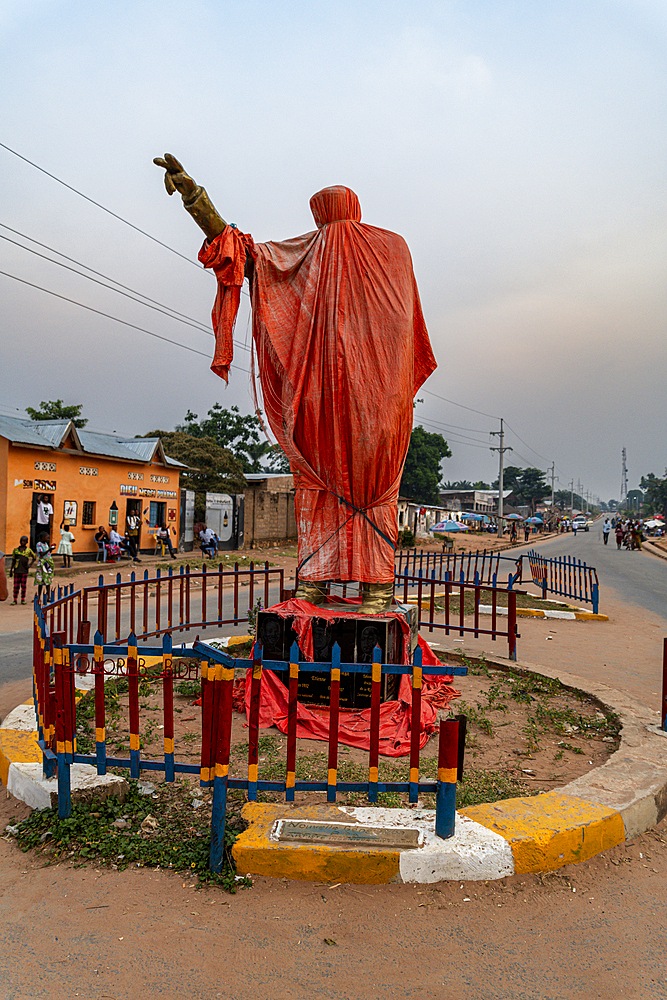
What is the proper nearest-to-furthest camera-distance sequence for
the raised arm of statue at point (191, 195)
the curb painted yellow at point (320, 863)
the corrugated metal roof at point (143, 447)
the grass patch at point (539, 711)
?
1. the curb painted yellow at point (320, 863)
2. the grass patch at point (539, 711)
3. the raised arm of statue at point (191, 195)
4. the corrugated metal roof at point (143, 447)

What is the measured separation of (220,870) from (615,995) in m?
1.67

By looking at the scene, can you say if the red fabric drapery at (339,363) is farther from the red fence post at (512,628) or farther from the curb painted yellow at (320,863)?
the curb painted yellow at (320,863)

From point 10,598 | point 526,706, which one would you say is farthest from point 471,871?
point 10,598

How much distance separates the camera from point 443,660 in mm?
7219

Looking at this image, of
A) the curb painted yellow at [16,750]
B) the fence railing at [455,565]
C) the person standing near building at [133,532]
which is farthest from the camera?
the person standing near building at [133,532]

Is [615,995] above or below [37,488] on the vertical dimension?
below

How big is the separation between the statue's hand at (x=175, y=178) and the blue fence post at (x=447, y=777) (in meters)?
4.93

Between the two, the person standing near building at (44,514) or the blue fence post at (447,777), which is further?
A: the person standing near building at (44,514)

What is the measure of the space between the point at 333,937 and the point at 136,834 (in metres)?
1.21

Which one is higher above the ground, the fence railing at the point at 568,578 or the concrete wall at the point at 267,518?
the concrete wall at the point at 267,518

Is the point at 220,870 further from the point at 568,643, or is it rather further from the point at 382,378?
the point at 568,643

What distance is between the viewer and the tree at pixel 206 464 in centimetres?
3031

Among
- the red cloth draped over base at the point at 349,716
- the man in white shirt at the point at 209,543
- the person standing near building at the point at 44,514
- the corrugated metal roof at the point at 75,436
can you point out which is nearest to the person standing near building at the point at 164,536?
the man in white shirt at the point at 209,543

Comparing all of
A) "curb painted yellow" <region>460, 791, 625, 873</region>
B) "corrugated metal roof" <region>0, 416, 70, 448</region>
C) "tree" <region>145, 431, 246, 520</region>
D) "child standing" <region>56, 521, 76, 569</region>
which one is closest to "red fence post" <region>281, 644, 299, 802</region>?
"curb painted yellow" <region>460, 791, 625, 873</region>
